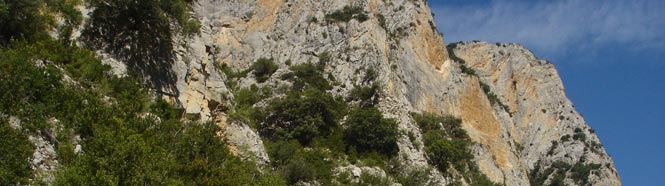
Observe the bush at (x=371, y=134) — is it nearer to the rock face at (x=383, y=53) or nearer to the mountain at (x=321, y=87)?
the mountain at (x=321, y=87)

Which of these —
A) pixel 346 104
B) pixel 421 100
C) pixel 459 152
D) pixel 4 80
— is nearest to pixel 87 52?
pixel 4 80

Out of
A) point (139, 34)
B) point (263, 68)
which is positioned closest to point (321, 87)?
point (263, 68)

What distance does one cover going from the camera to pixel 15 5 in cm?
2689

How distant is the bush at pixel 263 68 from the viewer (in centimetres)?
5564

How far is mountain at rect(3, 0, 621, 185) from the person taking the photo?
32.0 meters

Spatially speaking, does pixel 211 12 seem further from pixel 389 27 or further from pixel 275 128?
pixel 275 128

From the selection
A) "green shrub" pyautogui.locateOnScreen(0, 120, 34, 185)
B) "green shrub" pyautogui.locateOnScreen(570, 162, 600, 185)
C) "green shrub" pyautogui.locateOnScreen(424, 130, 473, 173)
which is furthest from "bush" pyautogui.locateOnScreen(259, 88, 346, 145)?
"green shrub" pyautogui.locateOnScreen(570, 162, 600, 185)

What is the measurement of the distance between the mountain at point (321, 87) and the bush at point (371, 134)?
7cm

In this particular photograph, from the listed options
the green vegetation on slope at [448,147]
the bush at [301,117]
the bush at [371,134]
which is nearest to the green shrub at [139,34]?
the bush at [301,117]

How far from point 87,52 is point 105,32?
2.25 m

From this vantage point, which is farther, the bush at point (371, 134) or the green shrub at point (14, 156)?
the bush at point (371, 134)

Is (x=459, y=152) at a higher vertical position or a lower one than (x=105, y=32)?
higher

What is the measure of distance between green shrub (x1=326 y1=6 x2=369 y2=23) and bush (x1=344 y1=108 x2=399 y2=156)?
13984 millimetres

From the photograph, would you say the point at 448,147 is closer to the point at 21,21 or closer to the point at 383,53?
the point at 383,53
